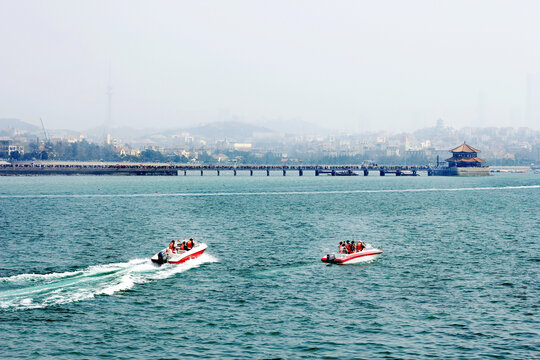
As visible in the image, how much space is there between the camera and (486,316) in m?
41.8

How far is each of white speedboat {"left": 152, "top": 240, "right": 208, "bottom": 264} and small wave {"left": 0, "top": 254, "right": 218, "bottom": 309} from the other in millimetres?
482

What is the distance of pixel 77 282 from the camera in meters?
50.7

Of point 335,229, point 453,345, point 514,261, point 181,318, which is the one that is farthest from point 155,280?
point 335,229

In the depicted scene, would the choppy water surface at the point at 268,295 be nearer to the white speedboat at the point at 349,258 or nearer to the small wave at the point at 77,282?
the small wave at the point at 77,282

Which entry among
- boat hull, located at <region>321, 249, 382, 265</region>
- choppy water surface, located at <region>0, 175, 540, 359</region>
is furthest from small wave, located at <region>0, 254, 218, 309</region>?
boat hull, located at <region>321, 249, 382, 265</region>

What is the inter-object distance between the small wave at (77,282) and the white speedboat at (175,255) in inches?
19.0

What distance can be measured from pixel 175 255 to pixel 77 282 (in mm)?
10757

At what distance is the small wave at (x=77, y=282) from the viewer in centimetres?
4525

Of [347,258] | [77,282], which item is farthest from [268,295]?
[77,282]

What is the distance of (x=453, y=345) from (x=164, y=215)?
8733 cm

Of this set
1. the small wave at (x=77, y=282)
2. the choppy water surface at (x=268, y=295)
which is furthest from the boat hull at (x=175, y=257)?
the choppy water surface at (x=268, y=295)

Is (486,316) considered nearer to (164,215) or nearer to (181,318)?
(181,318)

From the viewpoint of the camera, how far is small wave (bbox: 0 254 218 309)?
148ft

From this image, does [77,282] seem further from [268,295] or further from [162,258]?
[268,295]
